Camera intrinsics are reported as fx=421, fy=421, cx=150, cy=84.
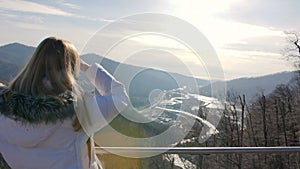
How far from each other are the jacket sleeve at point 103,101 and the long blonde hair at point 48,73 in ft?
0.20

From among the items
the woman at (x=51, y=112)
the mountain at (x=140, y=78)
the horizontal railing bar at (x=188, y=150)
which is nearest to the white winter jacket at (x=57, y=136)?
the woman at (x=51, y=112)

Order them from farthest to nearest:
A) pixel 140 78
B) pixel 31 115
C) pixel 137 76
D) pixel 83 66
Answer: pixel 140 78
pixel 137 76
pixel 83 66
pixel 31 115

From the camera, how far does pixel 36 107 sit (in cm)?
157

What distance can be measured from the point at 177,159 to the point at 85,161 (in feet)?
4.98

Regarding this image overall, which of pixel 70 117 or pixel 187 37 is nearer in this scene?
pixel 70 117

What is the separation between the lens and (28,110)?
1577 millimetres

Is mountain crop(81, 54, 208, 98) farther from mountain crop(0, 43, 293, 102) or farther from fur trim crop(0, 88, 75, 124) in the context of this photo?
fur trim crop(0, 88, 75, 124)

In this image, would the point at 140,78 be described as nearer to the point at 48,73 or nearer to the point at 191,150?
the point at 191,150

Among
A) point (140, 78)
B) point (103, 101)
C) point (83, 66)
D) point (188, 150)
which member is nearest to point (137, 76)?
point (140, 78)

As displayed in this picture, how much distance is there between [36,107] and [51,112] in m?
0.06

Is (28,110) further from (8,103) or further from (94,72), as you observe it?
(94,72)

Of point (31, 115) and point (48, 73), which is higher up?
point (48, 73)

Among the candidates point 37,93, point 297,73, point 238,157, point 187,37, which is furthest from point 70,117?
point 297,73

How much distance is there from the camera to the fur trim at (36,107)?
1573 millimetres
